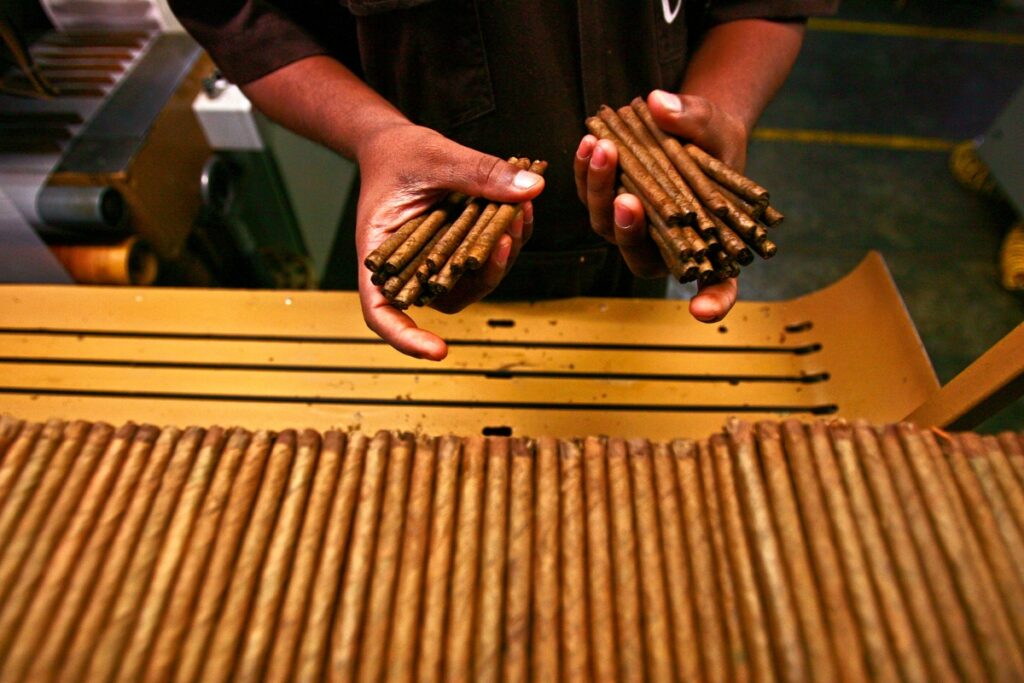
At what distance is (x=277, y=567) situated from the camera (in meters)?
0.81

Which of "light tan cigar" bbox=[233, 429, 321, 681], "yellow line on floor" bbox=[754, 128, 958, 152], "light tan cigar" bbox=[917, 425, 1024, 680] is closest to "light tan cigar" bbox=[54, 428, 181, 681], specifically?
"light tan cigar" bbox=[233, 429, 321, 681]

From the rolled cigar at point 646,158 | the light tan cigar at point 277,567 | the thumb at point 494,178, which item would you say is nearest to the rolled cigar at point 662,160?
the rolled cigar at point 646,158

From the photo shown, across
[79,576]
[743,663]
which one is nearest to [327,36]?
[79,576]

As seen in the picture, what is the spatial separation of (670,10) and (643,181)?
505mm

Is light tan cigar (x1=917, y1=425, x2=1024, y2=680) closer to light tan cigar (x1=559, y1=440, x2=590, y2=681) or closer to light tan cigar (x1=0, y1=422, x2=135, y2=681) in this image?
light tan cigar (x1=559, y1=440, x2=590, y2=681)

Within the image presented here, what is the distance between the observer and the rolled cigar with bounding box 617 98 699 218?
1084 mm

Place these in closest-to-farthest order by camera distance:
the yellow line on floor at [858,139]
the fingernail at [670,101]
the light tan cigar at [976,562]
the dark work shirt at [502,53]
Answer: the light tan cigar at [976,562] < the fingernail at [670,101] < the dark work shirt at [502,53] < the yellow line on floor at [858,139]

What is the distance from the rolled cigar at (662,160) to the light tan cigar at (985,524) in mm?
516

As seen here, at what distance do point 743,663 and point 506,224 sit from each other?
78cm

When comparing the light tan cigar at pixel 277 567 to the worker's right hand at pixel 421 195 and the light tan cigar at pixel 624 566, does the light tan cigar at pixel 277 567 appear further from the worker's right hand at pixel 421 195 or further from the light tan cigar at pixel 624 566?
the light tan cigar at pixel 624 566

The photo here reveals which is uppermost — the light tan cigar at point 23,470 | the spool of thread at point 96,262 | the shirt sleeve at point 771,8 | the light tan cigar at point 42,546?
the shirt sleeve at point 771,8

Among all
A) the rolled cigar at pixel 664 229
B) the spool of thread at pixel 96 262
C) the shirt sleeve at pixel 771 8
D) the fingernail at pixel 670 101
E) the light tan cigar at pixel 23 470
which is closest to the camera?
the light tan cigar at pixel 23 470

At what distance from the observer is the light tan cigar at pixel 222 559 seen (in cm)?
76

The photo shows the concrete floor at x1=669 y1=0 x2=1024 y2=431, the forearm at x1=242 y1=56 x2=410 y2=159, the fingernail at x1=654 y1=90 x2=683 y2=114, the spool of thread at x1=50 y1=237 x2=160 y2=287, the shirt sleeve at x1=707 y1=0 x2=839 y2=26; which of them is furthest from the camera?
the concrete floor at x1=669 y1=0 x2=1024 y2=431
